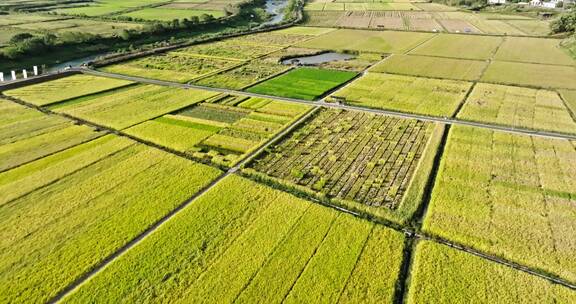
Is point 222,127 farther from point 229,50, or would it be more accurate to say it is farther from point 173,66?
point 229,50

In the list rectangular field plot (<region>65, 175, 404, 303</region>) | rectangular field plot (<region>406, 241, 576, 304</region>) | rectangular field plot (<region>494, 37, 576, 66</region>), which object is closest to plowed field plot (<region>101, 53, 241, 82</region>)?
rectangular field plot (<region>65, 175, 404, 303</region>)

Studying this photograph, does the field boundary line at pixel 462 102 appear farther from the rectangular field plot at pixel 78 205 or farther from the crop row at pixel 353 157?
the rectangular field plot at pixel 78 205

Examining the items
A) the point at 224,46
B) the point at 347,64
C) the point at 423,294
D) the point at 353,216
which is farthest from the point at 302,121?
the point at 224,46

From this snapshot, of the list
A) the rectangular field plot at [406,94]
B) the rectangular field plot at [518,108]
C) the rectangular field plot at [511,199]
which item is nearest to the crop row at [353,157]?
the rectangular field plot at [511,199]

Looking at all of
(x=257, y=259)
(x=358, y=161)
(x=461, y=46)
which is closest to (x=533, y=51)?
(x=461, y=46)

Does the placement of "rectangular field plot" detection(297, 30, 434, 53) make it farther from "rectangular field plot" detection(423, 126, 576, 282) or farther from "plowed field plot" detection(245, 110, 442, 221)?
"rectangular field plot" detection(423, 126, 576, 282)

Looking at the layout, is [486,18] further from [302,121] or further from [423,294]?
[423,294]
